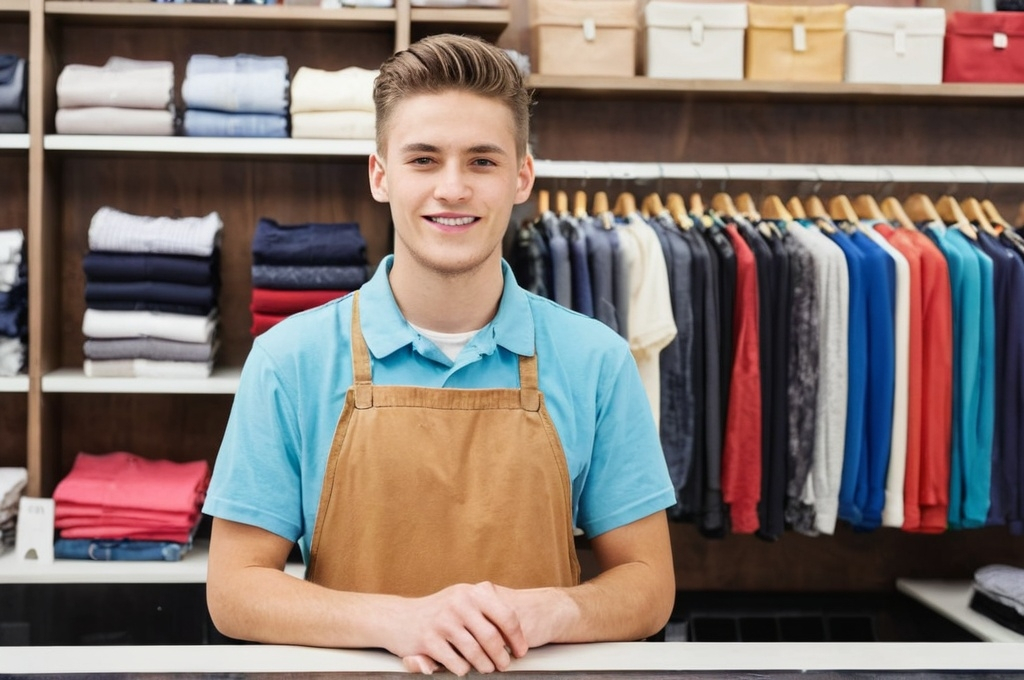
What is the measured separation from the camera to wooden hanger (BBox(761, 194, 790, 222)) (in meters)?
2.88

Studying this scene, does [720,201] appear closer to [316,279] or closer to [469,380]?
[316,279]

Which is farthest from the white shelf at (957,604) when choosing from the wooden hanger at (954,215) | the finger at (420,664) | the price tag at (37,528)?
the price tag at (37,528)

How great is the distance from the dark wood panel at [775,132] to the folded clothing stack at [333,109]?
618 millimetres

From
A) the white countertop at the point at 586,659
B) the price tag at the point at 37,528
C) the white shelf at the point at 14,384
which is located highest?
the white shelf at the point at 14,384

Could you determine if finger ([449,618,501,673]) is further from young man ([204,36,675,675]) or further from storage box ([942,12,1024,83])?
storage box ([942,12,1024,83])

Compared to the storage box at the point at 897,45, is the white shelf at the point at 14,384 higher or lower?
lower

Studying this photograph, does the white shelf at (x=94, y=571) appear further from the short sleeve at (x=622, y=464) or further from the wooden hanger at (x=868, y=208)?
the wooden hanger at (x=868, y=208)

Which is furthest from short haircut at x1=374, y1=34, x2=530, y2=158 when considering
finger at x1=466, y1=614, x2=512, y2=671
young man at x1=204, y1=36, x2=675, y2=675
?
finger at x1=466, y1=614, x2=512, y2=671

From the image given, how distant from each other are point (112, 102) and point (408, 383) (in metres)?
1.69

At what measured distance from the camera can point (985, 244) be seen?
2.76 m

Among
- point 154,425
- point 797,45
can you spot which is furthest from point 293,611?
point 797,45

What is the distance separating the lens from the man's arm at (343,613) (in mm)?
1077

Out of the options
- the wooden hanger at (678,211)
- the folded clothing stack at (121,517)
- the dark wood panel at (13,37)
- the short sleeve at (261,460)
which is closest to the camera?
the short sleeve at (261,460)

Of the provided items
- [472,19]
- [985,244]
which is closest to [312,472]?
[472,19]
